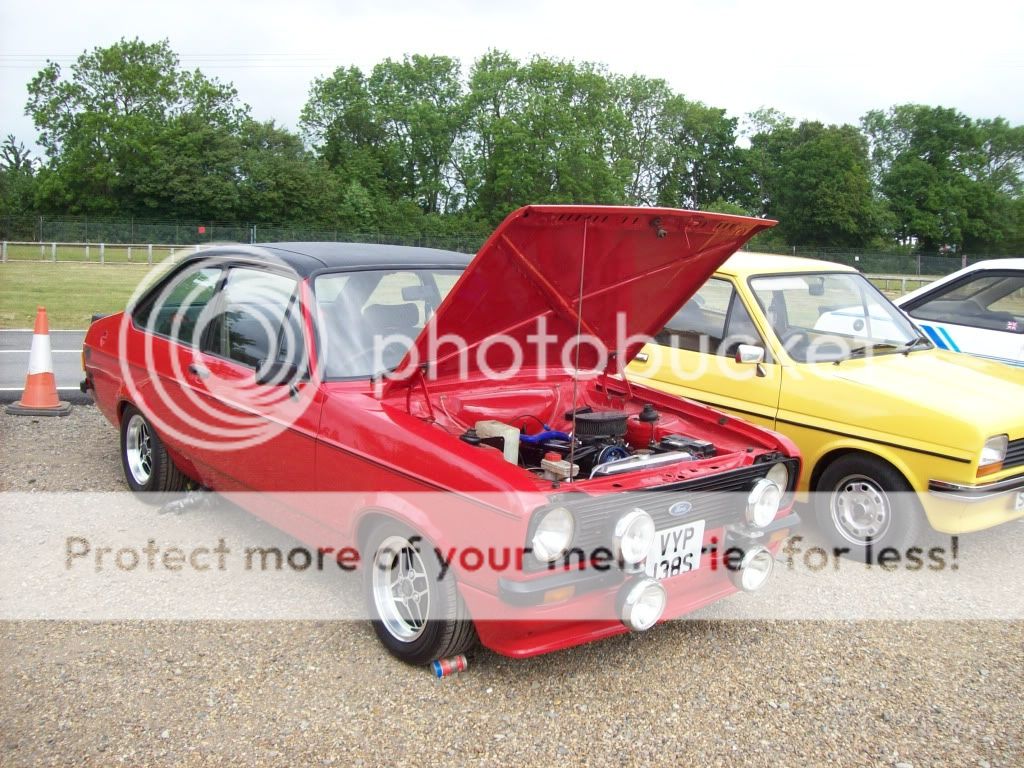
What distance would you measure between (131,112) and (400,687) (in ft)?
200

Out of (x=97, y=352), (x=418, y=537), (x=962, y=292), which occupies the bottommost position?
(x=418, y=537)

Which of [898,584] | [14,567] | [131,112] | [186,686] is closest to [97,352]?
[14,567]

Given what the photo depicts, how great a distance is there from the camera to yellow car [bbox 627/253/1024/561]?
4672mm

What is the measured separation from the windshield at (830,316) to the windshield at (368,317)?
8.01 feet

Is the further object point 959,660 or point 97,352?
point 97,352

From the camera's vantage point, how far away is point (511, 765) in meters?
2.97

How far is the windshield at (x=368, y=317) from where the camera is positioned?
4.01 meters

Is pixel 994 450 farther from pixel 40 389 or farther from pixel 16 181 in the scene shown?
pixel 16 181

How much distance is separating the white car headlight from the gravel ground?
905 millimetres

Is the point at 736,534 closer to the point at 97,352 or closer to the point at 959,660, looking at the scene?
the point at 959,660

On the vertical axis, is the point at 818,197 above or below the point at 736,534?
above

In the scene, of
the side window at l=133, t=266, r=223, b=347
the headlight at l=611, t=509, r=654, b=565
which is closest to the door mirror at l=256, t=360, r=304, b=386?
the side window at l=133, t=266, r=223, b=347

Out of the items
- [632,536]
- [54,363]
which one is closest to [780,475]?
[632,536]

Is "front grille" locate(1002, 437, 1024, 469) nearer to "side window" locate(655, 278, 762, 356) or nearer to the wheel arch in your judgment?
the wheel arch
